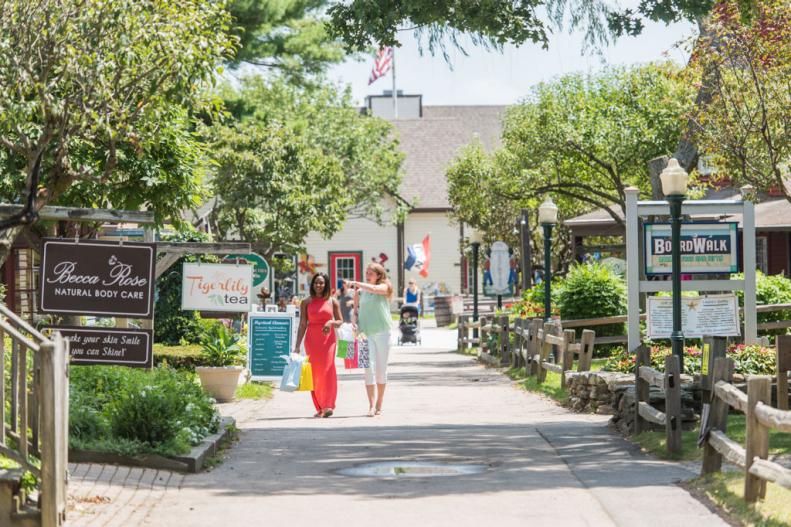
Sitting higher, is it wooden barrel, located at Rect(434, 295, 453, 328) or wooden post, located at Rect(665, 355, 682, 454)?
wooden barrel, located at Rect(434, 295, 453, 328)

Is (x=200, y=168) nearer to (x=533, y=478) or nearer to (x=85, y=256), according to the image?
Answer: (x=85, y=256)

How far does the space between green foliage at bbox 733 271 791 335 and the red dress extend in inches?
382

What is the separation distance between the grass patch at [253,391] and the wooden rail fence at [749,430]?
1011cm

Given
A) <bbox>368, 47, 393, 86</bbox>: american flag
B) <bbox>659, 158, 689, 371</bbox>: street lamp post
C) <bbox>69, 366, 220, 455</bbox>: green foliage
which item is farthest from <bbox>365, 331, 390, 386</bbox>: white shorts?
<bbox>368, 47, 393, 86</bbox>: american flag

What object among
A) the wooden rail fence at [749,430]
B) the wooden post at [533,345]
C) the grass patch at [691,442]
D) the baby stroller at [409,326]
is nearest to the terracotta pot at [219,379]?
the wooden post at [533,345]

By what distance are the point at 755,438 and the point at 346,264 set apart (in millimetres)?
56495

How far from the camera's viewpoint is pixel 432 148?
67625mm

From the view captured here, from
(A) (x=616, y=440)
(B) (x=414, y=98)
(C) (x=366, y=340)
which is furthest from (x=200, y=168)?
(B) (x=414, y=98)

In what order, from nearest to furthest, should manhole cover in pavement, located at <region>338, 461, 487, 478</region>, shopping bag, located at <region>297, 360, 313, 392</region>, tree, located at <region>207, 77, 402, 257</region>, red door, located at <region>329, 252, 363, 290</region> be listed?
manhole cover in pavement, located at <region>338, 461, 487, 478</region> → shopping bag, located at <region>297, 360, 313, 392</region> → tree, located at <region>207, 77, 402, 257</region> → red door, located at <region>329, 252, 363, 290</region>

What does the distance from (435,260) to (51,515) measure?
188 feet

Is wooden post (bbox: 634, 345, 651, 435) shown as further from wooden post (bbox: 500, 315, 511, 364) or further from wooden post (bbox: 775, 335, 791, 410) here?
wooden post (bbox: 500, 315, 511, 364)

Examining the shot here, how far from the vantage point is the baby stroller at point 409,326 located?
39031mm

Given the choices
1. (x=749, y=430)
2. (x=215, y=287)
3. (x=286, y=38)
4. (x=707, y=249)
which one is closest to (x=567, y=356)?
(x=707, y=249)

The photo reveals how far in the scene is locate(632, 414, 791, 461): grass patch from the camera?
1159cm
